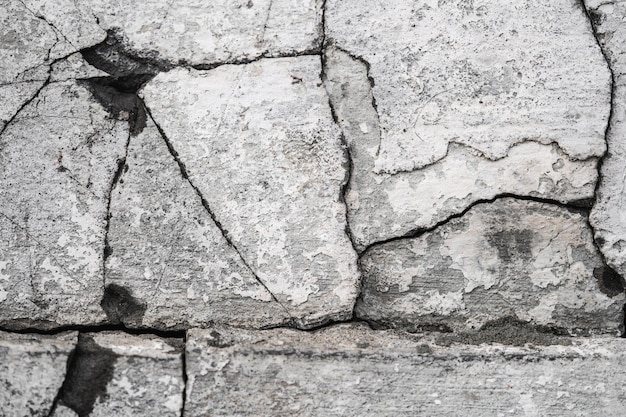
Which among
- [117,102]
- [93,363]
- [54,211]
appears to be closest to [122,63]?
[117,102]

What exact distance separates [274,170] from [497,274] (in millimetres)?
487

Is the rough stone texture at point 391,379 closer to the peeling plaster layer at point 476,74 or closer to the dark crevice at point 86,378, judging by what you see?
the dark crevice at point 86,378

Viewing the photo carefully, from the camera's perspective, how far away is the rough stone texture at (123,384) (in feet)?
4.06

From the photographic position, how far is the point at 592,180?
4.34ft

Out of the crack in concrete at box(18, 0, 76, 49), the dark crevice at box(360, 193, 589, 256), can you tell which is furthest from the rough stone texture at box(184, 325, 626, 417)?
the crack in concrete at box(18, 0, 76, 49)

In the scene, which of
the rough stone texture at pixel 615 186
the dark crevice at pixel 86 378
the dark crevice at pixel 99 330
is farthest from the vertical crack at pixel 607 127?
the dark crevice at pixel 86 378

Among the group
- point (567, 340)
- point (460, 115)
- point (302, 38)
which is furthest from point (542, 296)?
point (302, 38)

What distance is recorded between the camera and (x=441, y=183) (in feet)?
4.36

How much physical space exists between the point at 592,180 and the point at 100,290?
0.99 m

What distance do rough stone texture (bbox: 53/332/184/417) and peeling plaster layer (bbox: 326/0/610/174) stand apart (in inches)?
22.6

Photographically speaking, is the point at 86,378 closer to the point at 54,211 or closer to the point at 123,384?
the point at 123,384

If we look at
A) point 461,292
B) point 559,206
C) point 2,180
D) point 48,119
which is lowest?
point 461,292

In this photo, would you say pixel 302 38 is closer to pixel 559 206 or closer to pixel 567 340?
pixel 559 206

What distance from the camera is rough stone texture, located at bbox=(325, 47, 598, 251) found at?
52.1 inches
